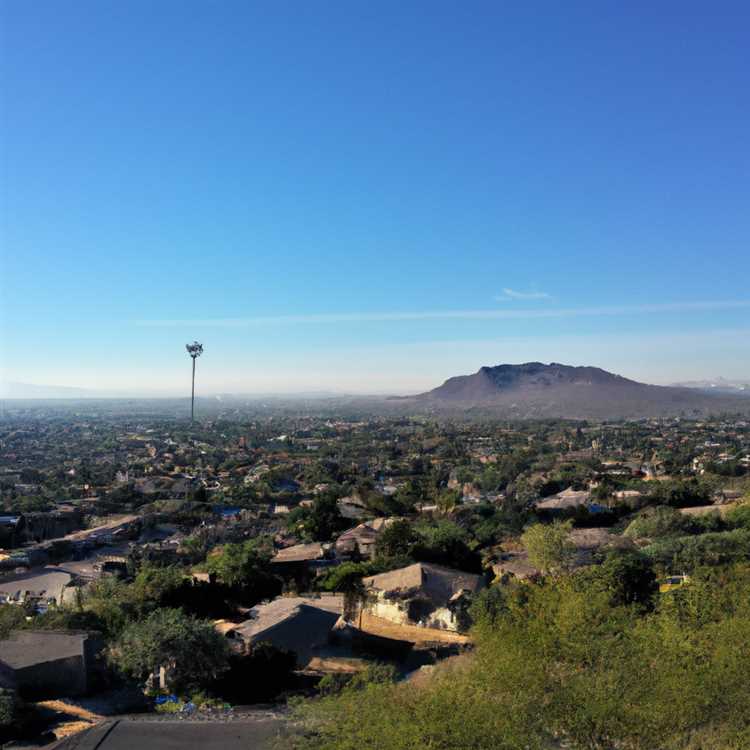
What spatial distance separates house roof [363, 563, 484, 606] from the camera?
17.5 meters

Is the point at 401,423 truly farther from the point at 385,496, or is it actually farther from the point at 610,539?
the point at 610,539

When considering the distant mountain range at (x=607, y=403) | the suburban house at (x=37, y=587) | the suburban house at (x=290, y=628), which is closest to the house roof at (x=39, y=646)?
the suburban house at (x=290, y=628)

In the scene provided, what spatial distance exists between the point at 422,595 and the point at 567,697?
9588 mm

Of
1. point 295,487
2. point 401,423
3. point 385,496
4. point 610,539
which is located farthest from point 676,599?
point 401,423

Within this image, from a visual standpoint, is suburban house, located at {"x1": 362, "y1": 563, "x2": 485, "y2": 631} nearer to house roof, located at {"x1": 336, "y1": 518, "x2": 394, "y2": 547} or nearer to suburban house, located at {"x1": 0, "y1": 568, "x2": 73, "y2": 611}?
house roof, located at {"x1": 336, "y1": 518, "x2": 394, "y2": 547}

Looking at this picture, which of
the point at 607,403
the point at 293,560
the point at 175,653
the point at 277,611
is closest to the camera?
the point at 175,653

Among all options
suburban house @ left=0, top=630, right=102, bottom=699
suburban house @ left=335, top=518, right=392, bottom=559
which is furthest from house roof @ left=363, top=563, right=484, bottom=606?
suburban house @ left=0, top=630, right=102, bottom=699

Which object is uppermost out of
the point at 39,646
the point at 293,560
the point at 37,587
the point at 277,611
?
the point at 39,646

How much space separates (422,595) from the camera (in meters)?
17.3

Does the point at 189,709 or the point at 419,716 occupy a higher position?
the point at 419,716

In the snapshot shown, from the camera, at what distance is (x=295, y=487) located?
42781mm

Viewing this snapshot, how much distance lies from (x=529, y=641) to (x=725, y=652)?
7.55 feet

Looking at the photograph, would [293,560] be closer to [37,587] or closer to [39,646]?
[37,587]

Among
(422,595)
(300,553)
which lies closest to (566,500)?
(300,553)
